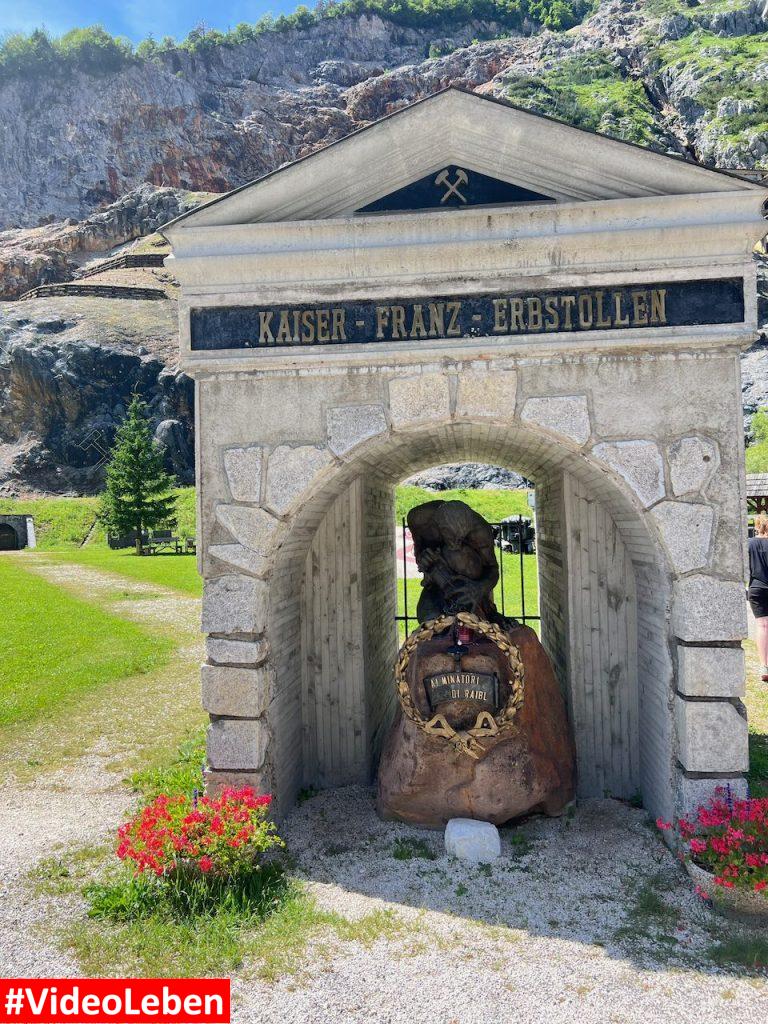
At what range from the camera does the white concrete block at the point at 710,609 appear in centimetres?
439

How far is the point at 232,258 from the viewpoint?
466cm

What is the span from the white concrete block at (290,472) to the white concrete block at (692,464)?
240cm

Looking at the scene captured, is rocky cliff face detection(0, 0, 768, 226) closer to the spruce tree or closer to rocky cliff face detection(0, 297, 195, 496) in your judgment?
rocky cliff face detection(0, 297, 195, 496)

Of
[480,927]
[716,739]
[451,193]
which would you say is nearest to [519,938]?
[480,927]

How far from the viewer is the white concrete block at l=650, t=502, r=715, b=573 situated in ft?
14.4

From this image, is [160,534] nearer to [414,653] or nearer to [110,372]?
[110,372]

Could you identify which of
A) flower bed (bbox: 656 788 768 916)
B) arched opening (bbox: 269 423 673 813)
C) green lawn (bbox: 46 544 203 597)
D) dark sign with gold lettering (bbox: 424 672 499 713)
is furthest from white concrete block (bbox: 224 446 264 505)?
green lawn (bbox: 46 544 203 597)

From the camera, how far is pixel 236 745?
4844 millimetres

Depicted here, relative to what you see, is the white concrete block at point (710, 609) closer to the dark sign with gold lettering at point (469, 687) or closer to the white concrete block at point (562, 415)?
the white concrete block at point (562, 415)

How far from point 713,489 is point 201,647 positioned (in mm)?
10032

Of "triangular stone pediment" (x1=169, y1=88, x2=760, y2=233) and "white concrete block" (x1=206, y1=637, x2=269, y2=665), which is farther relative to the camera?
"white concrete block" (x1=206, y1=637, x2=269, y2=665)

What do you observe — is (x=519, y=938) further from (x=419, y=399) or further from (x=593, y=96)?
(x=593, y=96)

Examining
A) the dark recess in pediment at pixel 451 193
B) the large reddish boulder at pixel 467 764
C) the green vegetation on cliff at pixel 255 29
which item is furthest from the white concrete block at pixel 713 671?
the green vegetation on cliff at pixel 255 29

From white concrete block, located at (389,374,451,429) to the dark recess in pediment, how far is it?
1293 millimetres
